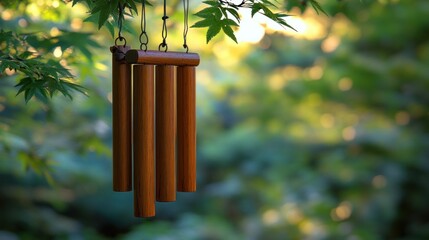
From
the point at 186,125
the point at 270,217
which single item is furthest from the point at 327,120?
the point at 186,125

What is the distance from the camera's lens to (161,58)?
1858mm

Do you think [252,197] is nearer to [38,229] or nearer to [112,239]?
[112,239]

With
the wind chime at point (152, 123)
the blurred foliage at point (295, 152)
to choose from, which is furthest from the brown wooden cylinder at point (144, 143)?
the blurred foliage at point (295, 152)

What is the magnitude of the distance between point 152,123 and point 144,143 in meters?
0.07

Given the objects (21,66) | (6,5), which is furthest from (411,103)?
(21,66)

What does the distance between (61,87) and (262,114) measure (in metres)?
4.70

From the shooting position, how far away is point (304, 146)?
249 inches

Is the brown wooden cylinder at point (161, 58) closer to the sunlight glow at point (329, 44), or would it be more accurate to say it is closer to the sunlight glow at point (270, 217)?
the sunlight glow at point (270, 217)

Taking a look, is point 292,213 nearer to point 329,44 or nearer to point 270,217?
point 270,217

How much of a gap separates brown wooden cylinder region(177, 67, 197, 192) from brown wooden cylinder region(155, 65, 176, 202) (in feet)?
0.17

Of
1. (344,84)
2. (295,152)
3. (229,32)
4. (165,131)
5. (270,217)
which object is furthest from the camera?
(295,152)

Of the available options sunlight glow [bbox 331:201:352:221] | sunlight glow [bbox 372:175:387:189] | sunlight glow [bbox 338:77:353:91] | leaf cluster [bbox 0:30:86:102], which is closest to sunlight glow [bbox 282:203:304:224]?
sunlight glow [bbox 331:201:352:221]

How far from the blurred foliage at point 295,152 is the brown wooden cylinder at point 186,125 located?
125 inches

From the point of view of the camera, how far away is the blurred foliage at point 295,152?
570cm
